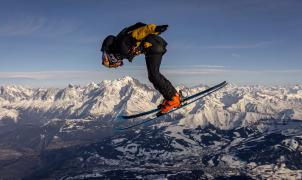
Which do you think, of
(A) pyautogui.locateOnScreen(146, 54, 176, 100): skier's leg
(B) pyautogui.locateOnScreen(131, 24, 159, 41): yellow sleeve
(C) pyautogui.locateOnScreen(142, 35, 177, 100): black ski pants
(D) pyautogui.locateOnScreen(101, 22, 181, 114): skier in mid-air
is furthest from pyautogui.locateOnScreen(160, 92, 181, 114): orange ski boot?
(B) pyautogui.locateOnScreen(131, 24, 159, 41): yellow sleeve

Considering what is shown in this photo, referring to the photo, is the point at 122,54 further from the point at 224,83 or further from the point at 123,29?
the point at 224,83

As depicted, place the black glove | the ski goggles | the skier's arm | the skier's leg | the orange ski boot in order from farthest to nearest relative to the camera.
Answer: the orange ski boot < the ski goggles < the skier's leg < the skier's arm < the black glove

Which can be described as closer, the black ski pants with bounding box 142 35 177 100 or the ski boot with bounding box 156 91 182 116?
the black ski pants with bounding box 142 35 177 100

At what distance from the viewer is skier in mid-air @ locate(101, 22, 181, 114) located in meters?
12.5

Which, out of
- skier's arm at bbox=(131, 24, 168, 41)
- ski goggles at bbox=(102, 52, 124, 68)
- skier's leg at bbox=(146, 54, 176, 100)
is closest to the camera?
skier's arm at bbox=(131, 24, 168, 41)

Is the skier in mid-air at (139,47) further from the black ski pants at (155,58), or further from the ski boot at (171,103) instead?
the ski boot at (171,103)

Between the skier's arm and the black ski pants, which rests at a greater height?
the skier's arm

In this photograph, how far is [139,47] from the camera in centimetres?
1284

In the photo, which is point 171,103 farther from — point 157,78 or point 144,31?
point 144,31

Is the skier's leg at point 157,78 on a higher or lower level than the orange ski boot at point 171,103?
higher

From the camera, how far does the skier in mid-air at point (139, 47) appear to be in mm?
12492

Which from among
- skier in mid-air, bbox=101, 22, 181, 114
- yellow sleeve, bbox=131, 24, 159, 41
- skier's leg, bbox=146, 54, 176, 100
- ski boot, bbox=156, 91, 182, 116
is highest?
yellow sleeve, bbox=131, 24, 159, 41

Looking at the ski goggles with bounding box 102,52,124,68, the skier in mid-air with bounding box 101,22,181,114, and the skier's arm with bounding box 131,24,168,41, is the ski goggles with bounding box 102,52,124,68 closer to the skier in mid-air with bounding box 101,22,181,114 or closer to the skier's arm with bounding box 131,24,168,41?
the skier in mid-air with bounding box 101,22,181,114

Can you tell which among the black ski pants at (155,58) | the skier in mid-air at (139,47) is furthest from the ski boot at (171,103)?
the skier in mid-air at (139,47)
